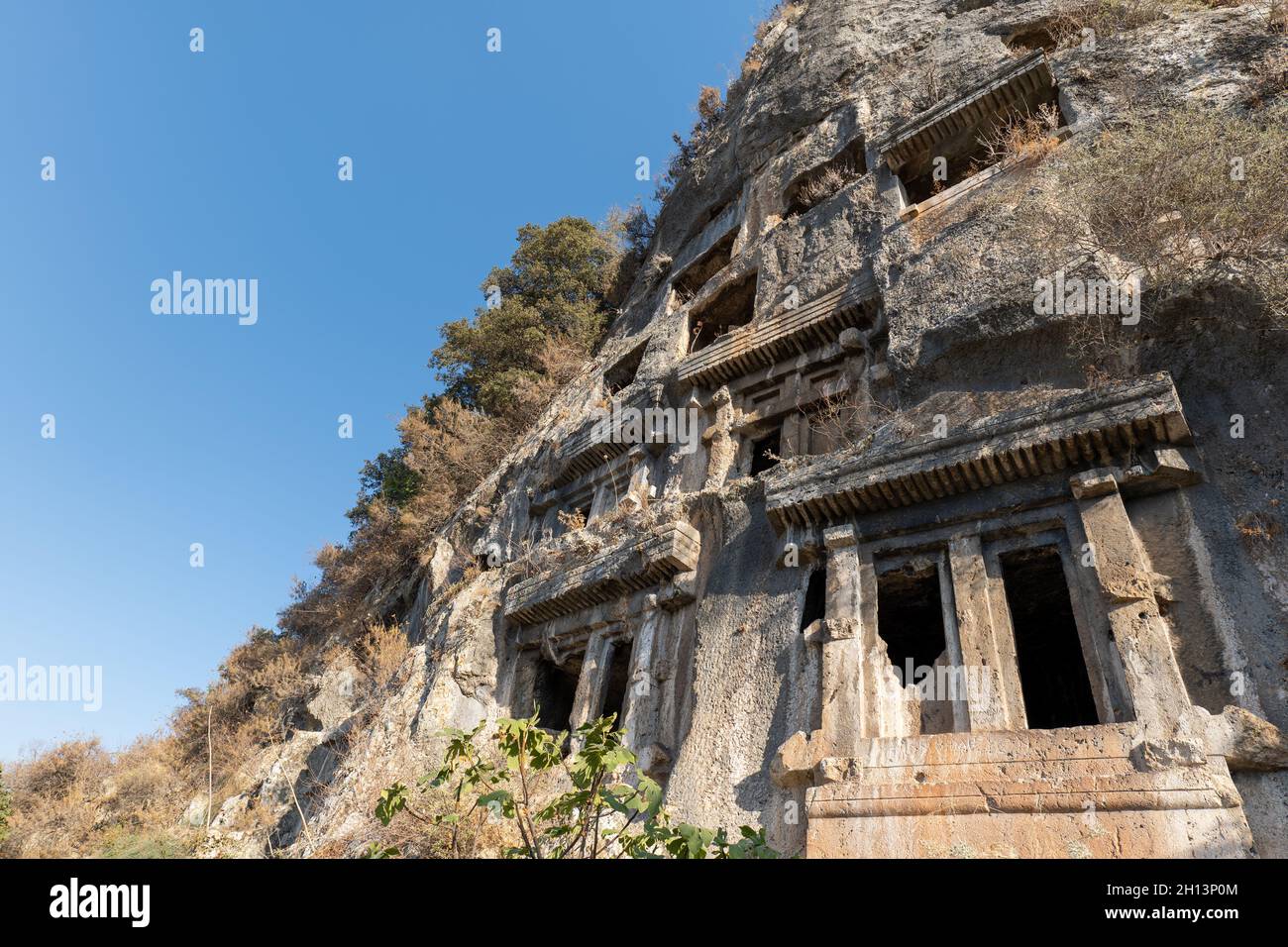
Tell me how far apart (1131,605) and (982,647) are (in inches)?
48.3

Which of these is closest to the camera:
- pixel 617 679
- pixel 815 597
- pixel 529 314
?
pixel 815 597

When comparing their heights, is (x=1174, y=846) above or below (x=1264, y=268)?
below

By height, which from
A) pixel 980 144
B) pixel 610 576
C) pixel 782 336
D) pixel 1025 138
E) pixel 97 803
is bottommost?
pixel 97 803

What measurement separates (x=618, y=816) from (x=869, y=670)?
3.25 m

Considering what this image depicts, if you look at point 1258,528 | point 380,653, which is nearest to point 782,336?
point 1258,528

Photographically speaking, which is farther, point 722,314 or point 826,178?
point 722,314

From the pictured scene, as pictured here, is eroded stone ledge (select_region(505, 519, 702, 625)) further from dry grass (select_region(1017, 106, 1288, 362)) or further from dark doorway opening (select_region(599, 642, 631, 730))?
dry grass (select_region(1017, 106, 1288, 362))

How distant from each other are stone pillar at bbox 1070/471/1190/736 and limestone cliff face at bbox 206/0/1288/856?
0.08 feet

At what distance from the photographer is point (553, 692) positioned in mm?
12344

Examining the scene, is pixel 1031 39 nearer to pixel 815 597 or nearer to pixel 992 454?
pixel 992 454

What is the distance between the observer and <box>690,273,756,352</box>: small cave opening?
1551 centimetres
